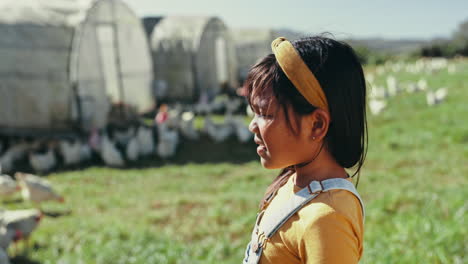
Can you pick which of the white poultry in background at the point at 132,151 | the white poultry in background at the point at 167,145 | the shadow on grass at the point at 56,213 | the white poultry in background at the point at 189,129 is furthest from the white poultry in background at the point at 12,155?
the white poultry in background at the point at 189,129

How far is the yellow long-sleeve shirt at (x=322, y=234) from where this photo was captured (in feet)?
4.04

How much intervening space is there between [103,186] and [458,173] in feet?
16.9

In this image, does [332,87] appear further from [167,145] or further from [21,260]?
[167,145]

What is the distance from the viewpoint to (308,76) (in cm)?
126

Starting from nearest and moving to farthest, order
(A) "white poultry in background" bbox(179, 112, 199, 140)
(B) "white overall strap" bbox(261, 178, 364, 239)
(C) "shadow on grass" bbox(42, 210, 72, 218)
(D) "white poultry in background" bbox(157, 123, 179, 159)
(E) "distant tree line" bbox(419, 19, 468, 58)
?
(B) "white overall strap" bbox(261, 178, 364, 239) < (C) "shadow on grass" bbox(42, 210, 72, 218) < (D) "white poultry in background" bbox(157, 123, 179, 159) < (A) "white poultry in background" bbox(179, 112, 199, 140) < (E) "distant tree line" bbox(419, 19, 468, 58)

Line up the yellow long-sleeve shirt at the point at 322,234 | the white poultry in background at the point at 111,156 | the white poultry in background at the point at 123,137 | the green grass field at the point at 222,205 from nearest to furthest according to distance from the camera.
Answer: the yellow long-sleeve shirt at the point at 322,234 < the green grass field at the point at 222,205 < the white poultry in background at the point at 111,156 < the white poultry in background at the point at 123,137

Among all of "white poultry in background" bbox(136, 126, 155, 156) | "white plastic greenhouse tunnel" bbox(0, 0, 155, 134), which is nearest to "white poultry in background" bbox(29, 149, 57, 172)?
"white poultry in background" bbox(136, 126, 155, 156)

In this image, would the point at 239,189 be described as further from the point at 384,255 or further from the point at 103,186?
the point at 384,255

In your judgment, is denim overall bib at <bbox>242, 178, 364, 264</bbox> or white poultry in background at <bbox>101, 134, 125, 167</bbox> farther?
white poultry in background at <bbox>101, 134, 125, 167</bbox>

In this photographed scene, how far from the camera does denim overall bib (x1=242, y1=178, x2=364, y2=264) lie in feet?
4.38

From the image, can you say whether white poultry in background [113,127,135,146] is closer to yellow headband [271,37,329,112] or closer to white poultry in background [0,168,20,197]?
white poultry in background [0,168,20,197]

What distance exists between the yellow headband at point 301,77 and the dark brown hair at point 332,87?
27 mm

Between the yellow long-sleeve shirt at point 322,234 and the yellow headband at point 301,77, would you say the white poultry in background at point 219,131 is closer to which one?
the yellow long-sleeve shirt at point 322,234

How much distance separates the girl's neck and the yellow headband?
0.68 ft
